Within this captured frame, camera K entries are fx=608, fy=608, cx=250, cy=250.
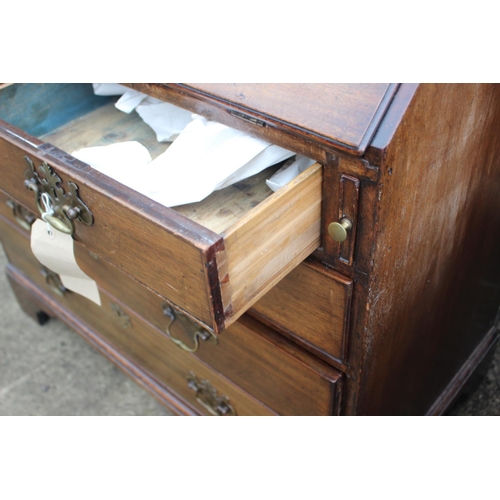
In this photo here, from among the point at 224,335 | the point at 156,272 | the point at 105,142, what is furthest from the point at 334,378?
the point at 105,142

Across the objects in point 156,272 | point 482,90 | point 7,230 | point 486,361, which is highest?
point 482,90

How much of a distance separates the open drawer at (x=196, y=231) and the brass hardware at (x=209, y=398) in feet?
1.55

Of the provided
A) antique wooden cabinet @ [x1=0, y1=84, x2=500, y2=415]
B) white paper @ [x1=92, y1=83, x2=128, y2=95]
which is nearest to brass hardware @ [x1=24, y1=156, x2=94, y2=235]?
antique wooden cabinet @ [x1=0, y1=84, x2=500, y2=415]

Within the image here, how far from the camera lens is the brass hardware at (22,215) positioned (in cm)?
115

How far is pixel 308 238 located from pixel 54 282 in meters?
0.85

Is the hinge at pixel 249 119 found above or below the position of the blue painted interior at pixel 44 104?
above

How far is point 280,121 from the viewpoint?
0.63 meters

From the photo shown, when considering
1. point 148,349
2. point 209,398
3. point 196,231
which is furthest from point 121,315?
point 196,231

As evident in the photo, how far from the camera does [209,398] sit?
1.14 m

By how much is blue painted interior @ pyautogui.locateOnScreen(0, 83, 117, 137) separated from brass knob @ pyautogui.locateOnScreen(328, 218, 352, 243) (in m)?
0.52

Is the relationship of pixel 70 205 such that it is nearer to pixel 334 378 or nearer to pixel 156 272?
pixel 156 272

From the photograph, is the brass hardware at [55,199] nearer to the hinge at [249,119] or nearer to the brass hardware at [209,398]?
the hinge at [249,119]

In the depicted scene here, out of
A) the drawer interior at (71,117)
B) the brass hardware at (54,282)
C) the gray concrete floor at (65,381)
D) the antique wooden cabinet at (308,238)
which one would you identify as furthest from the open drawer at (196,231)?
the gray concrete floor at (65,381)
